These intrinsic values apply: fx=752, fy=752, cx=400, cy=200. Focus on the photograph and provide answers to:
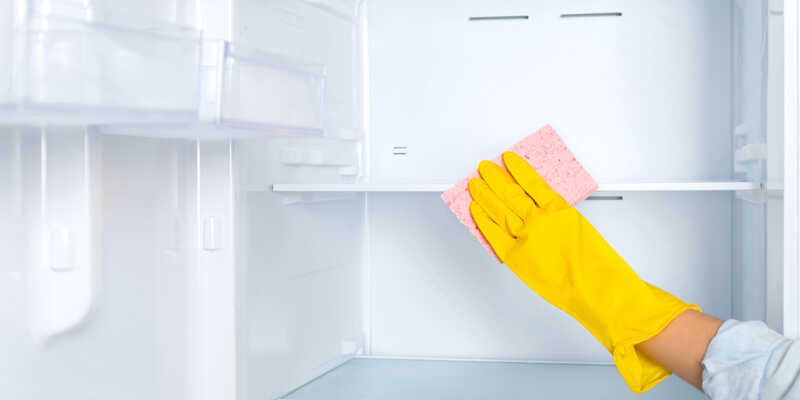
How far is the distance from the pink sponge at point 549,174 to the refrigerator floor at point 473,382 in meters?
0.36

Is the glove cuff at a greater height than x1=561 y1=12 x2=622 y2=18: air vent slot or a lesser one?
lesser

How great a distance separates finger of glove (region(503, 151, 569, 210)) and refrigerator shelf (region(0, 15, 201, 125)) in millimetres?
613

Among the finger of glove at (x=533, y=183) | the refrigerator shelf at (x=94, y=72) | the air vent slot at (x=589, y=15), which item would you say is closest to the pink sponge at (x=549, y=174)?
the finger of glove at (x=533, y=183)

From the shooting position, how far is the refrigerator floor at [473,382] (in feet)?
4.82

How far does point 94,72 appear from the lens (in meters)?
0.79

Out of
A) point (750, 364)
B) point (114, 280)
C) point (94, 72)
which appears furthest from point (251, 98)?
point (750, 364)

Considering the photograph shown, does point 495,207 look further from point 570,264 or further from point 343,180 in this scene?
point 343,180

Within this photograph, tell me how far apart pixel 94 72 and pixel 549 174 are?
2.65 ft

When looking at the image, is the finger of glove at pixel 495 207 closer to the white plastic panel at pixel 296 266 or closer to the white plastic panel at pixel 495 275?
the white plastic panel at pixel 296 266

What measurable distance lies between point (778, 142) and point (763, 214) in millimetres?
185

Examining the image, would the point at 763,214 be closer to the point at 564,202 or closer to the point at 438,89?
the point at 564,202

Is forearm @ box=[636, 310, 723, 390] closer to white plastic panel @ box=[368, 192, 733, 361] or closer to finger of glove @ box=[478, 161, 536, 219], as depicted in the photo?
finger of glove @ box=[478, 161, 536, 219]

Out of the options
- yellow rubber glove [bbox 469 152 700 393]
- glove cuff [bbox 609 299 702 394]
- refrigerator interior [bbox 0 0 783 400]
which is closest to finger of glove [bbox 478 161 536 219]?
yellow rubber glove [bbox 469 152 700 393]

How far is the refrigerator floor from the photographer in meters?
1.47
